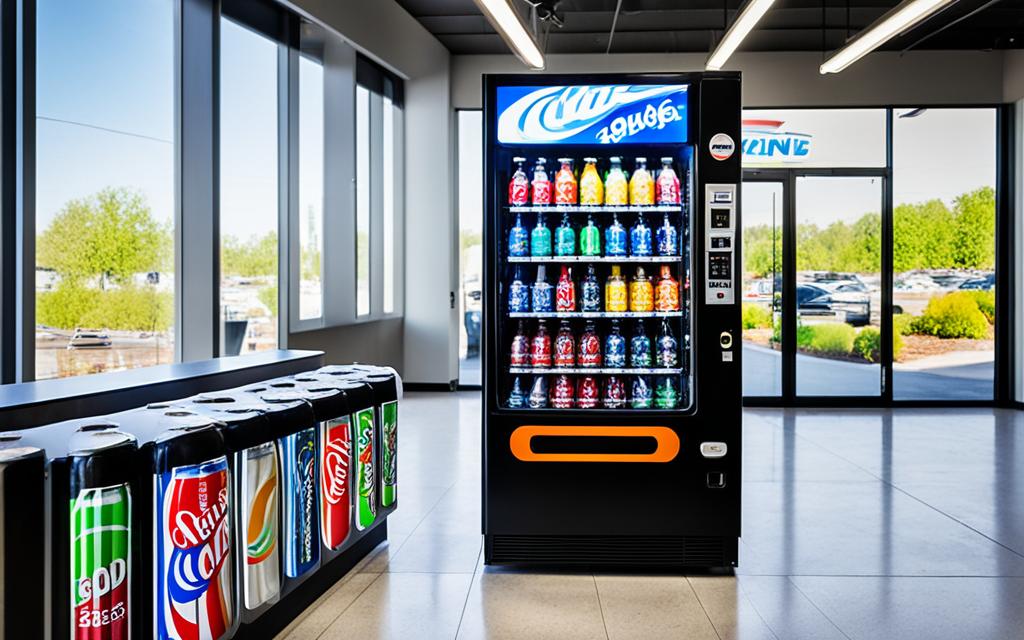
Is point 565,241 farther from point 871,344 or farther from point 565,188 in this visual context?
point 871,344

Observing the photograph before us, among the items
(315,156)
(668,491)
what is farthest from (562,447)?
(315,156)

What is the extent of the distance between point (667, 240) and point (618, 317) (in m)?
0.44

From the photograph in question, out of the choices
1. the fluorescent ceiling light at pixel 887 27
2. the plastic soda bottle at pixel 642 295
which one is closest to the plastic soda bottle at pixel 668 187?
the plastic soda bottle at pixel 642 295

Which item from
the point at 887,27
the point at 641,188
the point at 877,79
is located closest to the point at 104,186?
the point at 641,188

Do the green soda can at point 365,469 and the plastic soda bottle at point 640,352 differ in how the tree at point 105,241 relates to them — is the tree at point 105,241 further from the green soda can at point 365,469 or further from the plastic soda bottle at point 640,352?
the plastic soda bottle at point 640,352

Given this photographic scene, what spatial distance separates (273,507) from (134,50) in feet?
12.7

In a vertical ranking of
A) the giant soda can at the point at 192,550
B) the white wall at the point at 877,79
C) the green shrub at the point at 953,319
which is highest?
the white wall at the point at 877,79

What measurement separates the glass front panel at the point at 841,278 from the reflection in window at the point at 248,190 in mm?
5836

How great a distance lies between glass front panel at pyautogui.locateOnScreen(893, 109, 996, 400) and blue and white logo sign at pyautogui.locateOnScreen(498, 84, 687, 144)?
22.3 ft

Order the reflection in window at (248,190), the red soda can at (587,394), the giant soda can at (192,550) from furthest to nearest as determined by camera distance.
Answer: the reflection in window at (248,190) → the red soda can at (587,394) → the giant soda can at (192,550)

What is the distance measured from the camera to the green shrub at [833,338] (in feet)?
32.1

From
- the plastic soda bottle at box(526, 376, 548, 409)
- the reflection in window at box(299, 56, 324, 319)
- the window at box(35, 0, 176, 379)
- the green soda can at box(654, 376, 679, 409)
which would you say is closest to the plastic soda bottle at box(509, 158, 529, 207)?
the plastic soda bottle at box(526, 376, 548, 409)

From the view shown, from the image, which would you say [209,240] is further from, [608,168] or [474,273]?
[474,273]

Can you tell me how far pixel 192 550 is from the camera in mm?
2441
